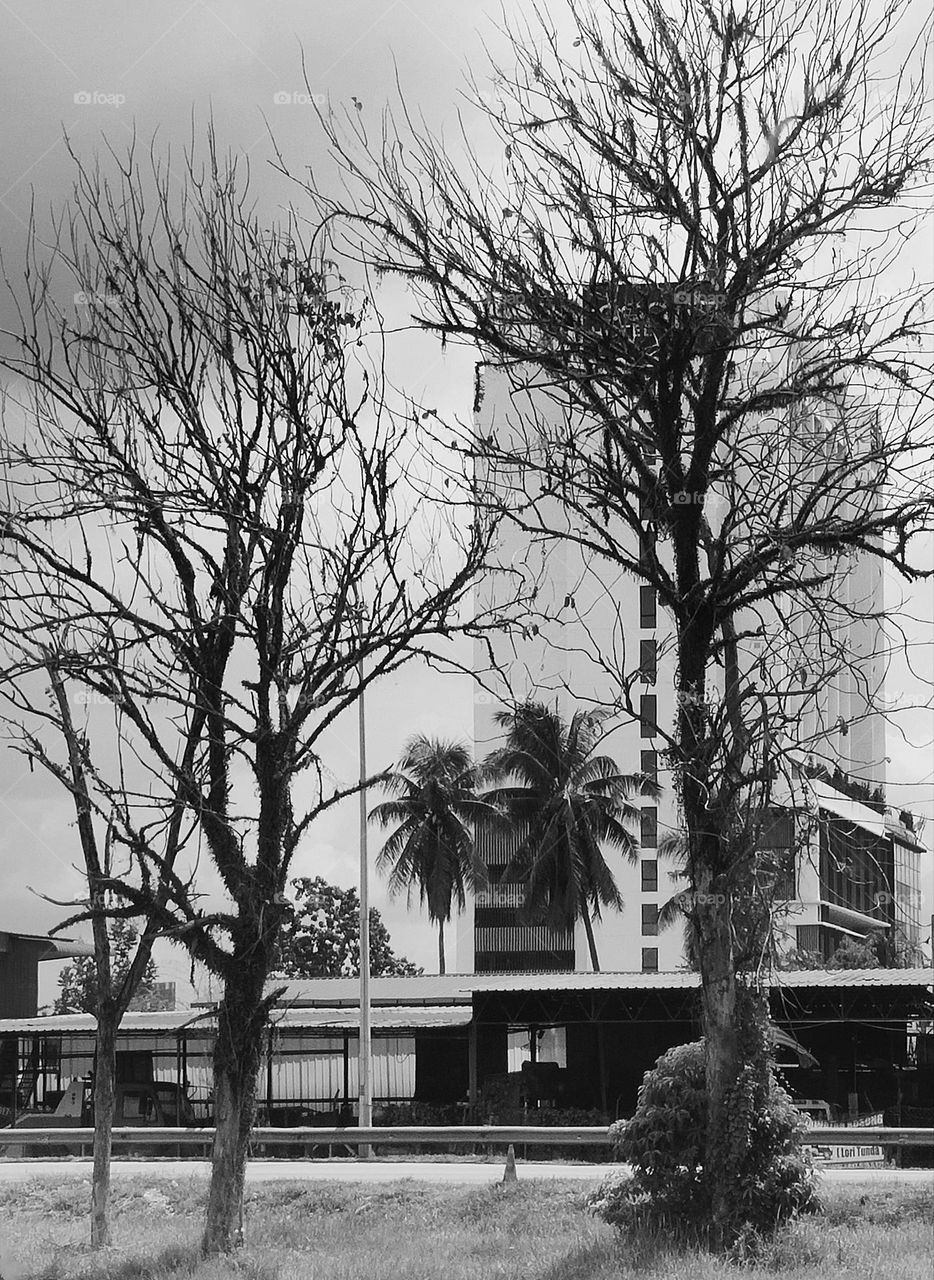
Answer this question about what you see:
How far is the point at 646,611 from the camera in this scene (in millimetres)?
77625

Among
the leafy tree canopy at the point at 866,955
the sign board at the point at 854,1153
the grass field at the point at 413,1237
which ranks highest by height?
the leafy tree canopy at the point at 866,955

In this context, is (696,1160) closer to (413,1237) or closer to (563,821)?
(413,1237)

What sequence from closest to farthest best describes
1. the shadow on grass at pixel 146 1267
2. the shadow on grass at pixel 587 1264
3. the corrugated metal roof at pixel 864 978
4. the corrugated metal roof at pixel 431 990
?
the shadow on grass at pixel 587 1264, the shadow on grass at pixel 146 1267, the corrugated metal roof at pixel 864 978, the corrugated metal roof at pixel 431 990

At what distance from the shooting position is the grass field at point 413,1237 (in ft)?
32.9

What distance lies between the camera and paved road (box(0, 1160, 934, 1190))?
62.5ft

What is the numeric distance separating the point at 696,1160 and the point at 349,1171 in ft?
38.9

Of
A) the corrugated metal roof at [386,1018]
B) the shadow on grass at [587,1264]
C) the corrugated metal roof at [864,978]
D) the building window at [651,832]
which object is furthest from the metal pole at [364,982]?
the building window at [651,832]

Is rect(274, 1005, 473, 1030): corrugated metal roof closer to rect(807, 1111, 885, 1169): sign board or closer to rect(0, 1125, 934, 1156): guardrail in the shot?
rect(807, 1111, 885, 1169): sign board

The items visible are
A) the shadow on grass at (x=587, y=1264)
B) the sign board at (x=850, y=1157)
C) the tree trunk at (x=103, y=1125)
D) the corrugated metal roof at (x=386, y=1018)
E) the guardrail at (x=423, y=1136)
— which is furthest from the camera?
the corrugated metal roof at (x=386, y=1018)

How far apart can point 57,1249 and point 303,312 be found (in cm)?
815

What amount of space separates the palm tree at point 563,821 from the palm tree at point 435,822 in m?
1.15

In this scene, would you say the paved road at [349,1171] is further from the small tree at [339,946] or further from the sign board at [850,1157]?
the small tree at [339,946]

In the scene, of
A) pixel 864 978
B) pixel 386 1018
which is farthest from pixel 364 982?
pixel 864 978

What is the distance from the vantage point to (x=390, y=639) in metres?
12.3
